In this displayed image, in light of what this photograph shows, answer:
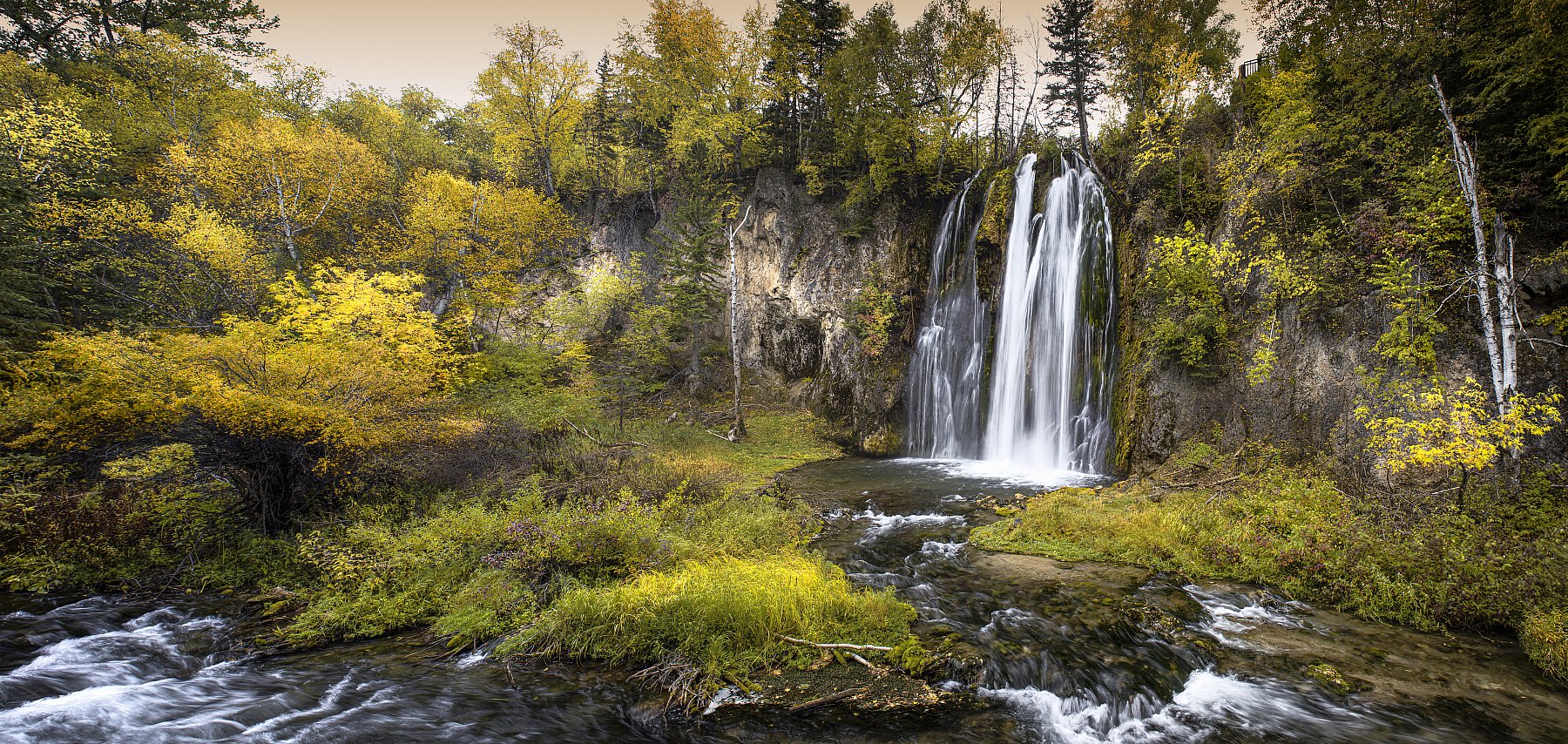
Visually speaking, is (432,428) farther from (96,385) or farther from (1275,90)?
(1275,90)

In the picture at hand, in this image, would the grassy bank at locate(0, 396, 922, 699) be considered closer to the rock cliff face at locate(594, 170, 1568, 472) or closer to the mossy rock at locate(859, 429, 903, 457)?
the rock cliff face at locate(594, 170, 1568, 472)

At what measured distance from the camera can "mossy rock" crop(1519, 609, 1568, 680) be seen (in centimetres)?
452

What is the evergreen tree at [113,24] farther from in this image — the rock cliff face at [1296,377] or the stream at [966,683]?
the rock cliff face at [1296,377]

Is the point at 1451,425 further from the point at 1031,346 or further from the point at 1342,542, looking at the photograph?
Answer: the point at 1031,346

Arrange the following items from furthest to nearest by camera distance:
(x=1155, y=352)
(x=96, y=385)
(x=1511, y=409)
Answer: (x=1155, y=352), (x=96, y=385), (x=1511, y=409)

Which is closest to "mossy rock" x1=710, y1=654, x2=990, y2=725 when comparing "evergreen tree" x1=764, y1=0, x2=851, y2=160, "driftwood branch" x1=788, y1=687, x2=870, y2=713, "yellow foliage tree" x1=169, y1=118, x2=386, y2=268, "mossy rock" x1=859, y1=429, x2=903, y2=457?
"driftwood branch" x1=788, y1=687, x2=870, y2=713

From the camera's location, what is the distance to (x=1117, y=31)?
16.9 metres

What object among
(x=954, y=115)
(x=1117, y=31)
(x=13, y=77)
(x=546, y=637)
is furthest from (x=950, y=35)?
(x=13, y=77)

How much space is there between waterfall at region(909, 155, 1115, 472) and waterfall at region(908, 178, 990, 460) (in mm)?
39

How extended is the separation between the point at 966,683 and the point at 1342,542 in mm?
5526

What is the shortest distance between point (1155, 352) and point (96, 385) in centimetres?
1800

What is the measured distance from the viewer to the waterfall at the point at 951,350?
18969 mm

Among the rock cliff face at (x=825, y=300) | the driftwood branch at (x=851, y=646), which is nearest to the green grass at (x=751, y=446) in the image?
the rock cliff face at (x=825, y=300)

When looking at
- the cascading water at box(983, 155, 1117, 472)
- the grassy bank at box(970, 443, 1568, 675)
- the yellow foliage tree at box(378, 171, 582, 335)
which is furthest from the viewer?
the yellow foliage tree at box(378, 171, 582, 335)
